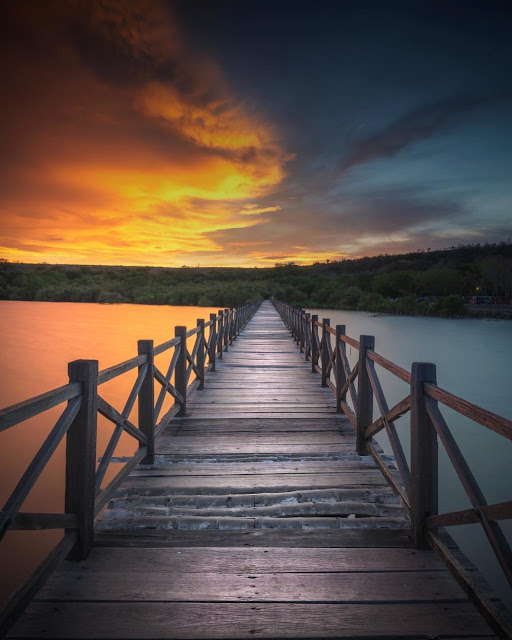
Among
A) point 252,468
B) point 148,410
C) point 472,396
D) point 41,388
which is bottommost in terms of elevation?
point 41,388

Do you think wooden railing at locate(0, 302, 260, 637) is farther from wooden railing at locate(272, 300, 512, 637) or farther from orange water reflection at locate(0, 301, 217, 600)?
orange water reflection at locate(0, 301, 217, 600)

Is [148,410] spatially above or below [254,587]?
above

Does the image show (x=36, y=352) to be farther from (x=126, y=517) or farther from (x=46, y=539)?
(x=126, y=517)

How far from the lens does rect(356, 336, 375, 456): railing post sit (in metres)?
4.25

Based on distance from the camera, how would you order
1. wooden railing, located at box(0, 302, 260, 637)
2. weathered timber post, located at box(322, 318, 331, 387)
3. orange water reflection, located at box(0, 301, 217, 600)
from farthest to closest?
weathered timber post, located at box(322, 318, 331, 387) < orange water reflection, located at box(0, 301, 217, 600) < wooden railing, located at box(0, 302, 260, 637)

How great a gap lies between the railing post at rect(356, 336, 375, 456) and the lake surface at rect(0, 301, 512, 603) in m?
4.55

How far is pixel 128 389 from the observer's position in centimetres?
1827

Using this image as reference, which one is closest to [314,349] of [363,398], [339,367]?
[339,367]

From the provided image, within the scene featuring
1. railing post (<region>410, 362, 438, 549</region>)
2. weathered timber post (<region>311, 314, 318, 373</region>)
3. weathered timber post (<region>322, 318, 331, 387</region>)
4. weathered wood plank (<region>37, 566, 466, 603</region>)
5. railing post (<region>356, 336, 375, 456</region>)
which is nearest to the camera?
weathered wood plank (<region>37, 566, 466, 603</region>)

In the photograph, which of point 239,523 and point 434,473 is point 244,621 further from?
point 434,473

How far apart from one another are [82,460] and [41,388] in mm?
18737

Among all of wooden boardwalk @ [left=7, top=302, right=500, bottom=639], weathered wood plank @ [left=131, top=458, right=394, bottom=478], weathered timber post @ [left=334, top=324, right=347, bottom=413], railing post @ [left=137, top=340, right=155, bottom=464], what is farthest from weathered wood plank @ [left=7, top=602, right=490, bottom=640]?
weathered timber post @ [left=334, top=324, right=347, bottom=413]

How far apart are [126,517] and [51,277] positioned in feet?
364

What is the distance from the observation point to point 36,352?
92.9 ft
